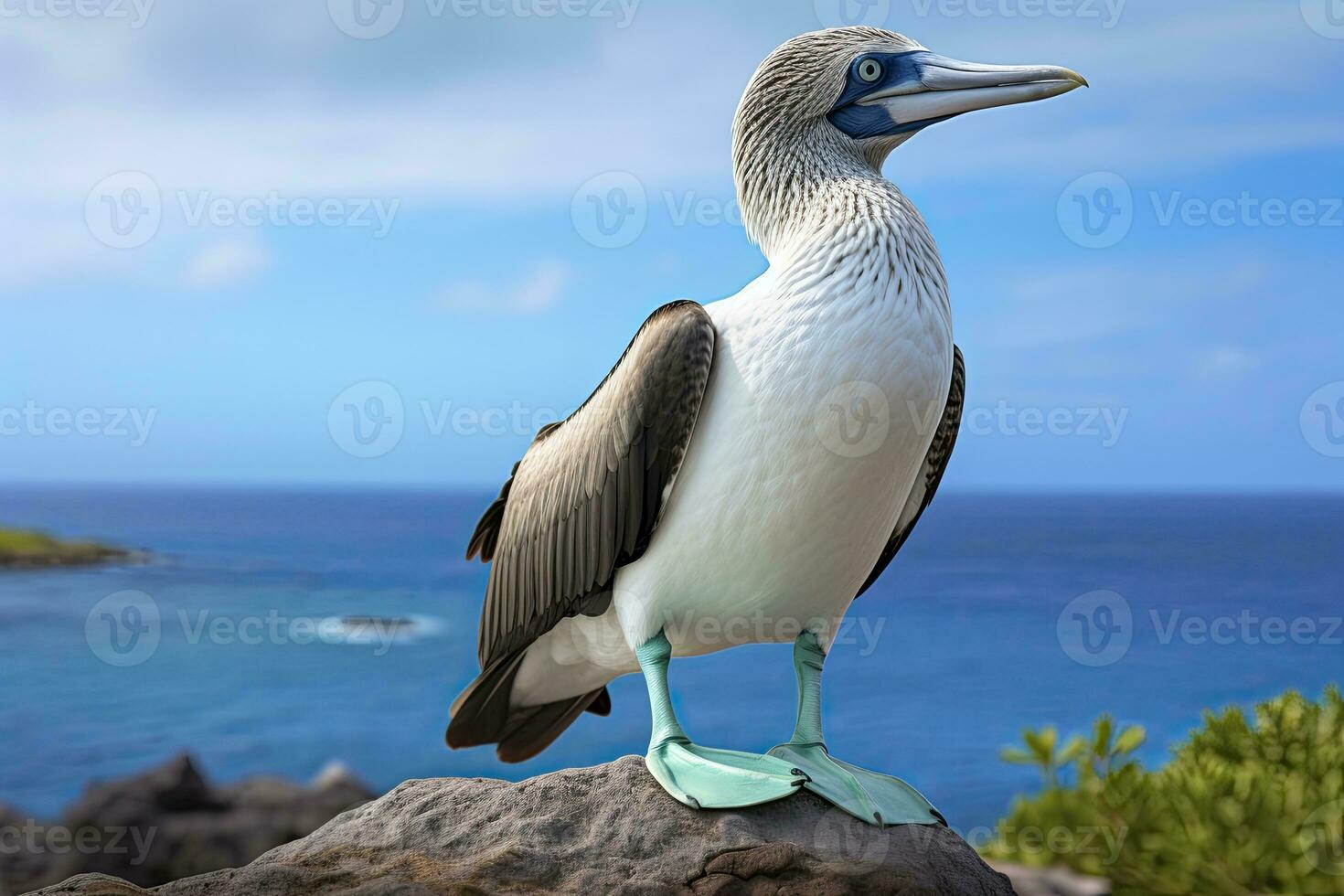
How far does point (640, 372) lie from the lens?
4.05 meters

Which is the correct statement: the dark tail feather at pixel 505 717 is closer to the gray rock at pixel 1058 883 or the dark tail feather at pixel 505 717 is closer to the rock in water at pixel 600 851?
the rock in water at pixel 600 851

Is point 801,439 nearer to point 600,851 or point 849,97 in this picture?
point 849,97

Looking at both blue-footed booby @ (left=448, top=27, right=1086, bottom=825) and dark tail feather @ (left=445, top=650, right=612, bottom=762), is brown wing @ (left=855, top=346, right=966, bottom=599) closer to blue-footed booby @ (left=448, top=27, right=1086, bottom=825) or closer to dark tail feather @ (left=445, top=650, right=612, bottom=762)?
blue-footed booby @ (left=448, top=27, right=1086, bottom=825)

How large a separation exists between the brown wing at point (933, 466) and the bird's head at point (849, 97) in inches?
32.9

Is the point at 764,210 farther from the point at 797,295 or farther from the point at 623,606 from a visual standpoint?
the point at 623,606

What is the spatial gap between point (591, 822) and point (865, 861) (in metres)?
0.94

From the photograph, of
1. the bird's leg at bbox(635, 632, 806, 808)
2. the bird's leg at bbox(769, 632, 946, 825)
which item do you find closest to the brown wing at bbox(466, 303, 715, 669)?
the bird's leg at bbox(635, 632, 806, 808)

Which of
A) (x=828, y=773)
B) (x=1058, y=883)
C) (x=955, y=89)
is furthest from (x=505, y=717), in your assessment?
(x=955, y=89)

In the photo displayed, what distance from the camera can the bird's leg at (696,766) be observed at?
13.1 ft

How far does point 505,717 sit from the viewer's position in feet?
16.3

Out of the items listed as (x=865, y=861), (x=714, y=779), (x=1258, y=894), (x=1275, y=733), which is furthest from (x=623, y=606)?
(x=1275, y=733)

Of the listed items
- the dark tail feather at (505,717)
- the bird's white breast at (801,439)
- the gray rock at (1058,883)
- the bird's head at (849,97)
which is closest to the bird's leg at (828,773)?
the bird's white breast at (801,439)

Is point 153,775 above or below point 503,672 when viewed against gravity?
below

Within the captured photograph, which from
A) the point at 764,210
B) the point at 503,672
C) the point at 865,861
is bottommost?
the point at 865,861
